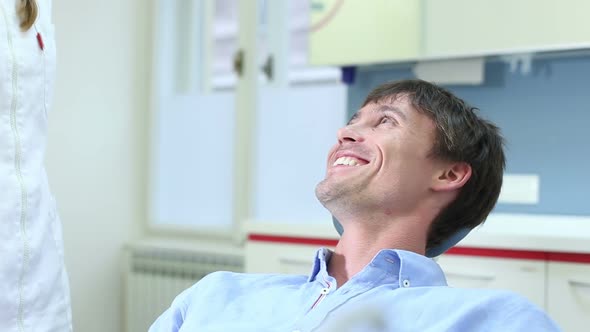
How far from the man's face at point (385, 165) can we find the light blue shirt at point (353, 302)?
12 cm

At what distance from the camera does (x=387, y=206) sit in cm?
136

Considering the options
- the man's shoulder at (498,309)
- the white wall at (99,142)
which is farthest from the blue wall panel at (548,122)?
the white wall at (99,142)

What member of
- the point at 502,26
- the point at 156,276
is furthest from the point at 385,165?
the point at 156,276

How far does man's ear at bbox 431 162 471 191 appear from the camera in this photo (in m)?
1.38

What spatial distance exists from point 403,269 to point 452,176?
0.24m

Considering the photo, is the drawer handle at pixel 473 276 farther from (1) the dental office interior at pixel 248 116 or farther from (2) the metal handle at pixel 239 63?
(2) the metal handle at pixel 239 63

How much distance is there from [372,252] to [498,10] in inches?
44.8

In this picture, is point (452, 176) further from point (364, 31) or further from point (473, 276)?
point (364, 31)

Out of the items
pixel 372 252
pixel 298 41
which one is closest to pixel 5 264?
pixel 372 252

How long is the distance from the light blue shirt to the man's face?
0.39 ft

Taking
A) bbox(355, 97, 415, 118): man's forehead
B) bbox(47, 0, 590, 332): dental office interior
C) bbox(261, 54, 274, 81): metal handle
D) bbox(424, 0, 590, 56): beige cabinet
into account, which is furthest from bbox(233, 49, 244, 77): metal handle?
bbox(355, 97, 415, 118): man's forehead

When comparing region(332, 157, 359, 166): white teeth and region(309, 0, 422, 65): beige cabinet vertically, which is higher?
region(309, 0, 422, 65): beige cabinet

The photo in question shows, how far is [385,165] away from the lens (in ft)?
4.47

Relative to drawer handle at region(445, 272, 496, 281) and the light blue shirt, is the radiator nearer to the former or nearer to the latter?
drawer handle at region(445, 272, 496, 281)
